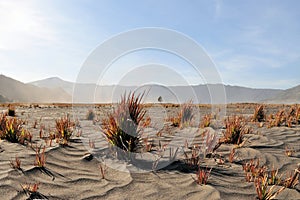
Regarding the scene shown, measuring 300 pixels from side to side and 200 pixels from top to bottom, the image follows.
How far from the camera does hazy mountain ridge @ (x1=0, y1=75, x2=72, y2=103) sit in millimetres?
79088

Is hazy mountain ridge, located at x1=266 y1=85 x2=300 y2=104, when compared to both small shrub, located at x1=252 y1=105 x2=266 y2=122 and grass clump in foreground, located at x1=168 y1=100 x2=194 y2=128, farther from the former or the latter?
grass clump in foreground, located at x1=168 y1=100 x2=194 y2=128

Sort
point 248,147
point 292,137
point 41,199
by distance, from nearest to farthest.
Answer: point 41,199, point 248,147, point 292,137

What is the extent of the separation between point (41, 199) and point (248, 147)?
3735 millimetres

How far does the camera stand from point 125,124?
4.04 meters

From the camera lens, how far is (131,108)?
4.16 meters

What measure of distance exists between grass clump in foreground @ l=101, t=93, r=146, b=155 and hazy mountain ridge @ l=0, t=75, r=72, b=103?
77.5m

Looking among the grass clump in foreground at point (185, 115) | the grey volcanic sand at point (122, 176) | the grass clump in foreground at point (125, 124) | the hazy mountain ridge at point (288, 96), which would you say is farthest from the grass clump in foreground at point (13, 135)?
the hazy mountain ridge at point (288, 96)

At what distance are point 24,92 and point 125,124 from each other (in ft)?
295

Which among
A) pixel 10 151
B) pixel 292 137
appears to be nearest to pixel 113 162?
pixel 10 151

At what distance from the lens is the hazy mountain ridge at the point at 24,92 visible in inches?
3114

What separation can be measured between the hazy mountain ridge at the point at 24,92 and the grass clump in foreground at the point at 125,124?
254ft

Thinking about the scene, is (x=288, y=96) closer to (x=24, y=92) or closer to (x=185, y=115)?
(x=24, y=92)

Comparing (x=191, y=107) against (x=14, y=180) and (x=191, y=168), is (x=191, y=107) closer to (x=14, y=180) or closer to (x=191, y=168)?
(x=191, y=168)

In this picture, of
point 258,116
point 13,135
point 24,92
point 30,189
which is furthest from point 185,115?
point 24,92
